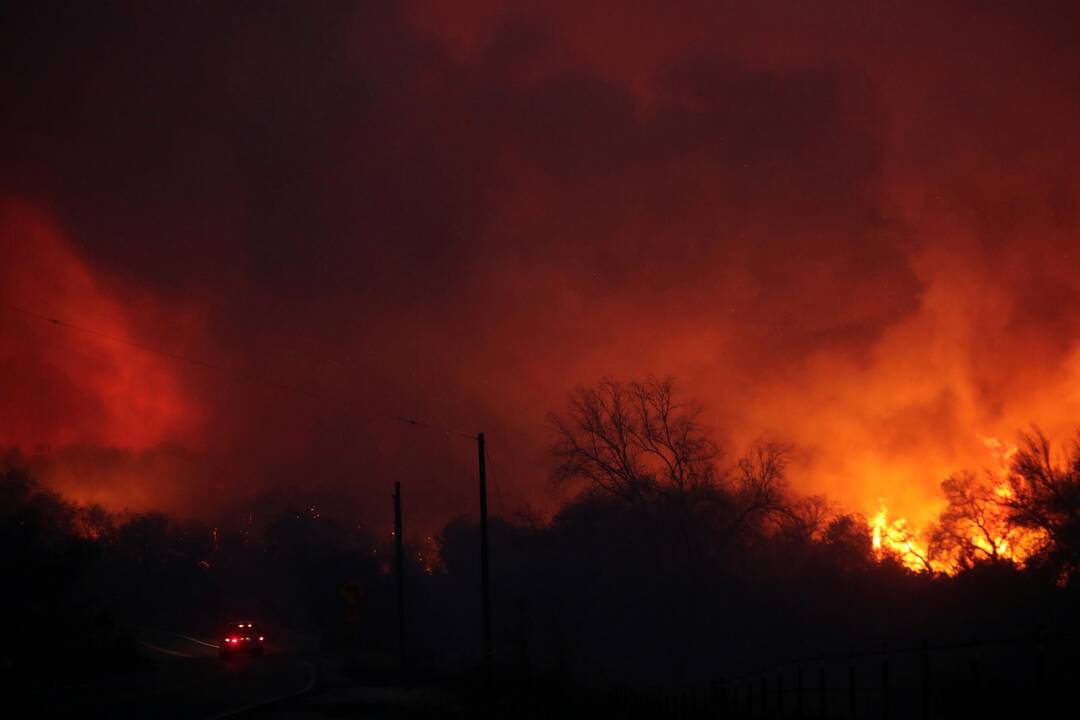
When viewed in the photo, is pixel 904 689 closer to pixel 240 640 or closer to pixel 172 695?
pixel 172 695

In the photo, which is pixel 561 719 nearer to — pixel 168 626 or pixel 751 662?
pixel 751 662

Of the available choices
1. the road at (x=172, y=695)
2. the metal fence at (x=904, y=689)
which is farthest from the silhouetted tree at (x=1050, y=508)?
the road at (x=172, y=695)

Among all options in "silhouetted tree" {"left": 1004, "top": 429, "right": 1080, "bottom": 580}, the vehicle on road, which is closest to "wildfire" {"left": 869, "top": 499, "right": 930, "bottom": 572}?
"silhouetted tree" {"left": 1004, "top": 429, "right": 1080, "bottom": 580}

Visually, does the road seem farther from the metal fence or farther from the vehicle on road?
the vehicle on road


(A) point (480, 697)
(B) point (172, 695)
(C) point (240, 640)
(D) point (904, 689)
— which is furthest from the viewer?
(C) point (240, 640)

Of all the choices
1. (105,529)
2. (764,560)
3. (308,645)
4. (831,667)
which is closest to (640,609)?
(764,560)

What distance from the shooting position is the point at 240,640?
2665 inches

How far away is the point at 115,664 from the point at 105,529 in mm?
95931

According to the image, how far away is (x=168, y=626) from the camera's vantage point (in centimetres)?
13112

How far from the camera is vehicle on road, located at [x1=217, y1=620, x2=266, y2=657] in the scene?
67.0m

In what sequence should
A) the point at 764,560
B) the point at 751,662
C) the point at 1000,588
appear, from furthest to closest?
the point at 764,560
the point at 751,662
the point at 1000,588

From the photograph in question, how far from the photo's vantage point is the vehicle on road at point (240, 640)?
67000 millimetres

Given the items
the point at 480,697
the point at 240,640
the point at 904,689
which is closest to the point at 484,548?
the point at 480,697

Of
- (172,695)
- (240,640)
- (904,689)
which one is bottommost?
(240,640)
